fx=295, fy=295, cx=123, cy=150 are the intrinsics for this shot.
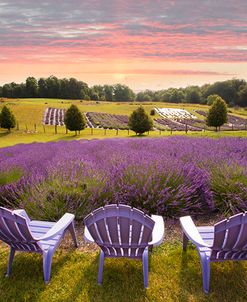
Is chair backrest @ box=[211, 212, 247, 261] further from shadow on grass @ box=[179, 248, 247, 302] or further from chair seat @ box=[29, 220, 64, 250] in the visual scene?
chair seat @ box=[29, 220, 64, 250]

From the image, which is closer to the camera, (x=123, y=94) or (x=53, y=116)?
(x=53, y=116)

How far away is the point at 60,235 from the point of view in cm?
417

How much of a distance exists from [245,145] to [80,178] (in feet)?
17.6

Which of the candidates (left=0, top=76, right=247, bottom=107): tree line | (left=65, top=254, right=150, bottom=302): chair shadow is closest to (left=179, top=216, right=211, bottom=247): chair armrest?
(left=65, top=254, right=150, bottom=302): chair shadow

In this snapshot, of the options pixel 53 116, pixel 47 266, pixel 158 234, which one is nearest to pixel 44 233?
pixel 47 266

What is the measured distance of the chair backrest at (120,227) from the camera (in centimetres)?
332

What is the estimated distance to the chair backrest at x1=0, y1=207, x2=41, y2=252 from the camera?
345 cm

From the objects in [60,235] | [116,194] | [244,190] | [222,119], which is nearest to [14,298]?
[60,235]

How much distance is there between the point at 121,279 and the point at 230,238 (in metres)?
1.54

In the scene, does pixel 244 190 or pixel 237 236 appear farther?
pixel 244 190

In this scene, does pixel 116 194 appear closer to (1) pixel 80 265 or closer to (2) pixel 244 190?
(1) pixel 80 265

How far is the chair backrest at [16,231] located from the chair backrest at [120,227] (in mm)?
759

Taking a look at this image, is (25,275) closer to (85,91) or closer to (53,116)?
(53,116)

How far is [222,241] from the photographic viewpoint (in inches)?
130
